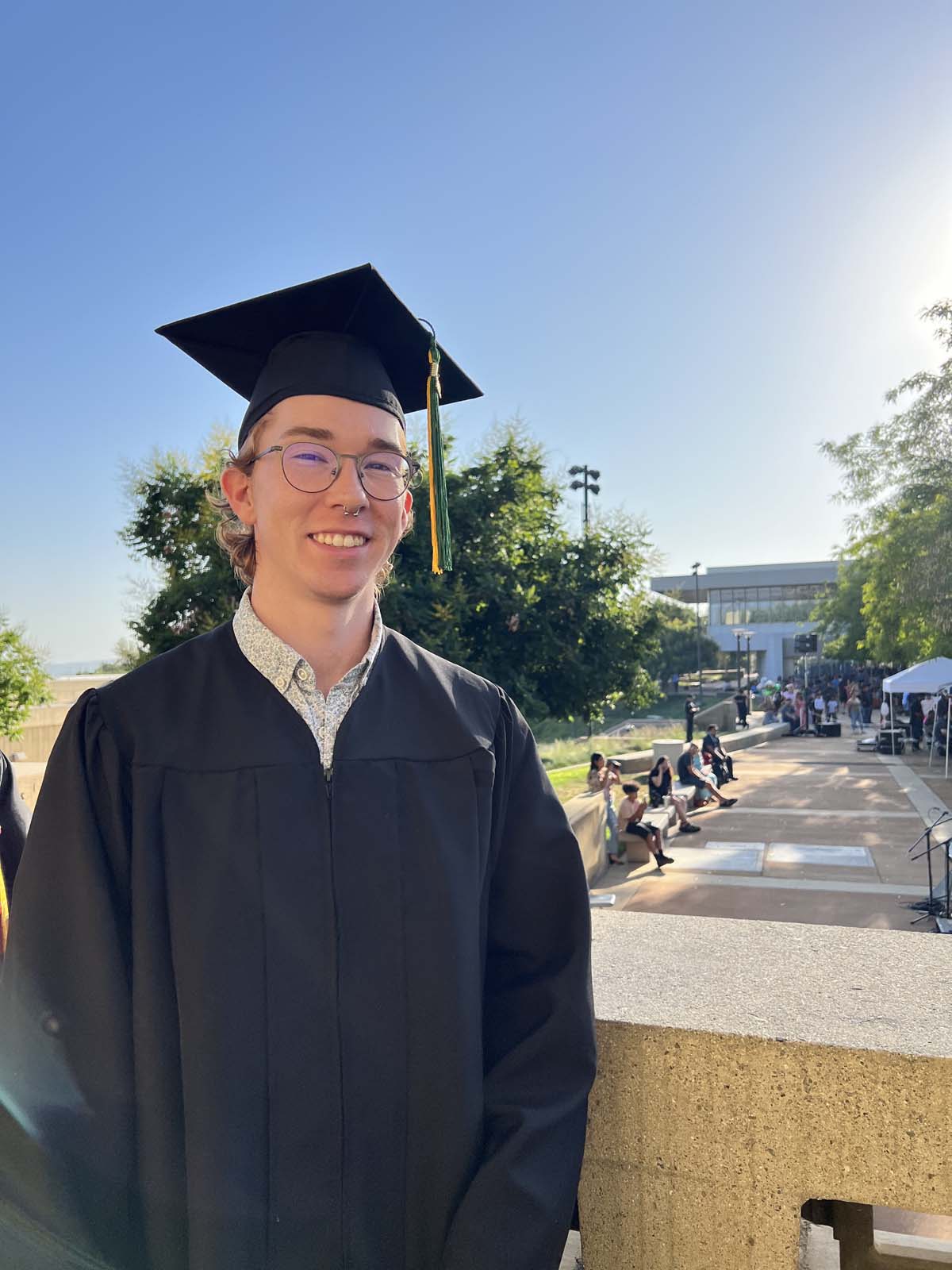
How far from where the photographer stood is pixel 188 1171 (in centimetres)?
132

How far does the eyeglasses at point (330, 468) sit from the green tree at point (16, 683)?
19.8m

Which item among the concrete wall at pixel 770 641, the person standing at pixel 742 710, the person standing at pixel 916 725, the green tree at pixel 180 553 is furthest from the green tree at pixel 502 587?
the concrete wall at pixel 770 641

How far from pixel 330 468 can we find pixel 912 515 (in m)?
21.7

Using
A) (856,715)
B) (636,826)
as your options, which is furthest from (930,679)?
(856,715)

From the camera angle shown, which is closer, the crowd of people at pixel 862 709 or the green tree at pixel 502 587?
the green tree at pixel 502 587

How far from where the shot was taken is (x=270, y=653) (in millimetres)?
1554

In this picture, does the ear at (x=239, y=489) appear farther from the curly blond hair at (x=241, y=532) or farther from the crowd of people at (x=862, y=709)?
the crowd of people at (x=862, y=709)

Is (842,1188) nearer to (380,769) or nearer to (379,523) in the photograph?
(380,769)

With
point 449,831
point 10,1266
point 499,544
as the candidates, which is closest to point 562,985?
point 449,831

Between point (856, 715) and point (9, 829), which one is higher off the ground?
point (9, 829)

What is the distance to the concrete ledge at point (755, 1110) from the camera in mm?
1417

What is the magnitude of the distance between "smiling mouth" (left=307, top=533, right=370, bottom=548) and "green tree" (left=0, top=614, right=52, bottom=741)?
65.0 ft

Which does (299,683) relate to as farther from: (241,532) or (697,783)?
(697,783)

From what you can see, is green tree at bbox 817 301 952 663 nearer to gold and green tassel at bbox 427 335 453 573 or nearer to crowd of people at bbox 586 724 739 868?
crowd of people at bbox 586 724 739 868
